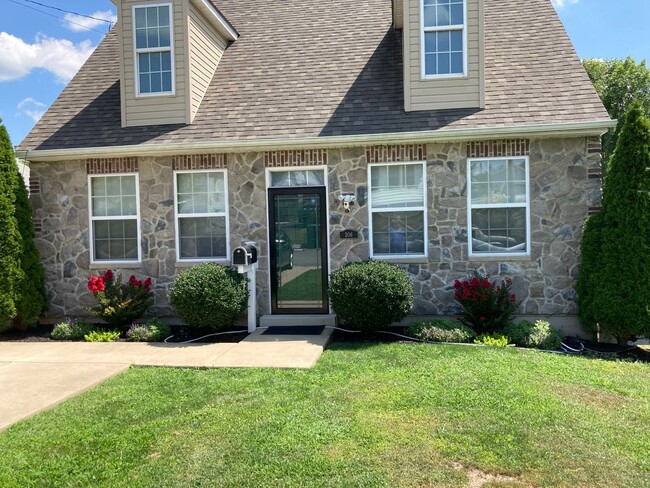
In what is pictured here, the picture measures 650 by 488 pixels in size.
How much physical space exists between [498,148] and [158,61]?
240 inches

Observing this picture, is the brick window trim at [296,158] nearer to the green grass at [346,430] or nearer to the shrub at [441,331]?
the shrub at [441,331]

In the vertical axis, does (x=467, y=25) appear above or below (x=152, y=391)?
above

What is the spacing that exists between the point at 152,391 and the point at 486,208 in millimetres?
5576

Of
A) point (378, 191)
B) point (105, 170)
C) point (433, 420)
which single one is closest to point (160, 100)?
point (105, 170)

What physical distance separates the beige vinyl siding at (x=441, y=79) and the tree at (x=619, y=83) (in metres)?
12.3

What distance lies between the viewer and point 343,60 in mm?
9711

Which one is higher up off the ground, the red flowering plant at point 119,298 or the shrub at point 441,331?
the red flowering plant at point 119,298

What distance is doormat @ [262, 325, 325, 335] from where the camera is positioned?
7656 mm

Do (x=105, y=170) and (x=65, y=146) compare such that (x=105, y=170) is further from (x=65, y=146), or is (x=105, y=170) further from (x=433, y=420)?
(x=433, y=420)

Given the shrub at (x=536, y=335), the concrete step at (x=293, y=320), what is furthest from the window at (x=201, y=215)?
the shrub at (x=536, y=335)

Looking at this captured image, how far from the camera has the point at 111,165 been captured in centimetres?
866

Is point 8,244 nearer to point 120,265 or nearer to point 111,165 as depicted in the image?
point 120,265

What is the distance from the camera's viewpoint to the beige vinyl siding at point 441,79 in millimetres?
8227

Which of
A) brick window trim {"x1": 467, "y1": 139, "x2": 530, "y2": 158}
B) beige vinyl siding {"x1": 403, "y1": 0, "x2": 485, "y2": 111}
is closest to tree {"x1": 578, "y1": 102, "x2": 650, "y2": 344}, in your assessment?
brick window trim {"x1": 467, "y1": 139, "x2": 530, "y2": 158}
